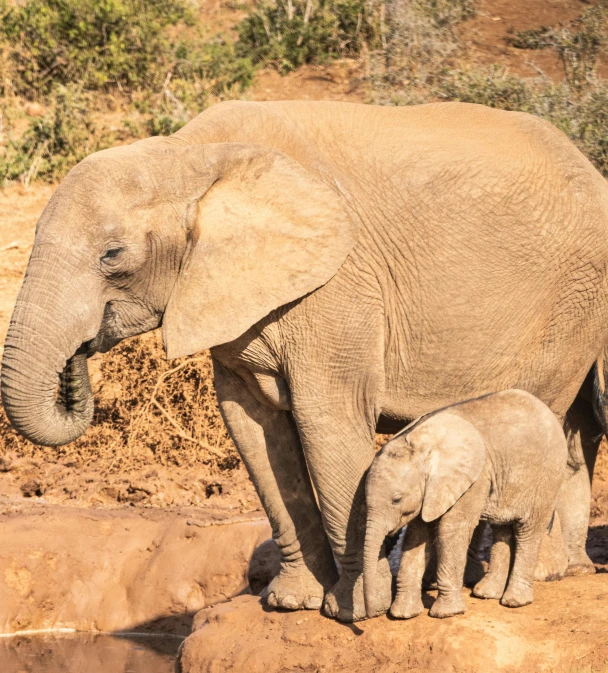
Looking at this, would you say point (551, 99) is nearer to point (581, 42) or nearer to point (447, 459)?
point (581, 42)

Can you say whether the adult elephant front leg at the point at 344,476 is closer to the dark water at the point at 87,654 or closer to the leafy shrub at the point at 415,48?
the dark water at the point at 87,654

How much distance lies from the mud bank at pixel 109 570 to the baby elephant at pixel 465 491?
7.24ft

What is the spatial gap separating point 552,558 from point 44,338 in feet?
9.72

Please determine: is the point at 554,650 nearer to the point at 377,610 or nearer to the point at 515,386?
the point at 377,610

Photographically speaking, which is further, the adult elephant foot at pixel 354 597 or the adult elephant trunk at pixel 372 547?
the adult elephant foot at pixel 354 597

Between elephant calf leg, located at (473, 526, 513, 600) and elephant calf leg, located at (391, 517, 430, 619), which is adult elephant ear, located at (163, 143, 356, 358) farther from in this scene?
elephant calf leg, located at (473, 526, 513, 600)

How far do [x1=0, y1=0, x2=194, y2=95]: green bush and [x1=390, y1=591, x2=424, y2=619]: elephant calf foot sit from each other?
894 cm

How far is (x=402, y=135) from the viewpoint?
5.78m

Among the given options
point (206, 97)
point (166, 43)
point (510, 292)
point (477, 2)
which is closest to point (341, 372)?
point (510, 292)

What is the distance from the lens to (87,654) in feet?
25.3

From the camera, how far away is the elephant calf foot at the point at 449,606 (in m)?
5.59

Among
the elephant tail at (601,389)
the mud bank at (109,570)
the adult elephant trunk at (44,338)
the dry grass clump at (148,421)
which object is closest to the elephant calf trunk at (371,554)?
the adult elephant trunk at (44,338)

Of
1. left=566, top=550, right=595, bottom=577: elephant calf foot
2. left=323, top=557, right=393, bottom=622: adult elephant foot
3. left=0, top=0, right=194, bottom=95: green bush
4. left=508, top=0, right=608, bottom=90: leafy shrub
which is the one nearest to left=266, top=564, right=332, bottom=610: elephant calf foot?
left=323, top=557, right=393, bottom=622: adult elephant foot

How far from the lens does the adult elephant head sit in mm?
4965
